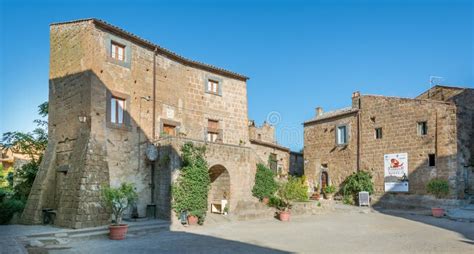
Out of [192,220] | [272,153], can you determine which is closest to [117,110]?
[192,220]

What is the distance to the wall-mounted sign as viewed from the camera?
2230cm

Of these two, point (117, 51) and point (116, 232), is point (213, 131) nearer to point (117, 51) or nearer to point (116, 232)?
point (117, 51)

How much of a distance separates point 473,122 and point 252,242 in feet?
61.7

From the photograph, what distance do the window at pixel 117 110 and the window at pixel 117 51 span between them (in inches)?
75.9

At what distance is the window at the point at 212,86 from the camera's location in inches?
814

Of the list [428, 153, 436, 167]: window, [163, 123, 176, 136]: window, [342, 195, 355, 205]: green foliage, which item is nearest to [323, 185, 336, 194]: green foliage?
[342, 195, 355, 205]: green foliage

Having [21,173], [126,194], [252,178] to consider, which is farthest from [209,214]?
[21,173]

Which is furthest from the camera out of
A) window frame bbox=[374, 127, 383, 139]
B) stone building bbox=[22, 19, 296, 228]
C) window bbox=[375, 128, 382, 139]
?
window bbox=[375, 128, 382, 139]

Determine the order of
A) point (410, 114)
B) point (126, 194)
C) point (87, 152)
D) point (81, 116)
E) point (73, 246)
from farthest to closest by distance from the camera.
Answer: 1. point (410, 114)
2. point (81, 116)
3. point (87, 152)
4. point (126, 194)
5. point (73, 246)

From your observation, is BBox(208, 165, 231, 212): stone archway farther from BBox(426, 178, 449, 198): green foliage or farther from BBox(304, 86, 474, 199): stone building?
BBox(426, 178, 449, 198): green foliage

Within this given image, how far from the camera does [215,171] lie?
1819 centimetres

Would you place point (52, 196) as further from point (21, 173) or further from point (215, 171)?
point (215, 171)

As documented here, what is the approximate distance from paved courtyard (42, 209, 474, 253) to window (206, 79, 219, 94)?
7911mm

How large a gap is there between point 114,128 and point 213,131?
6.17 m
